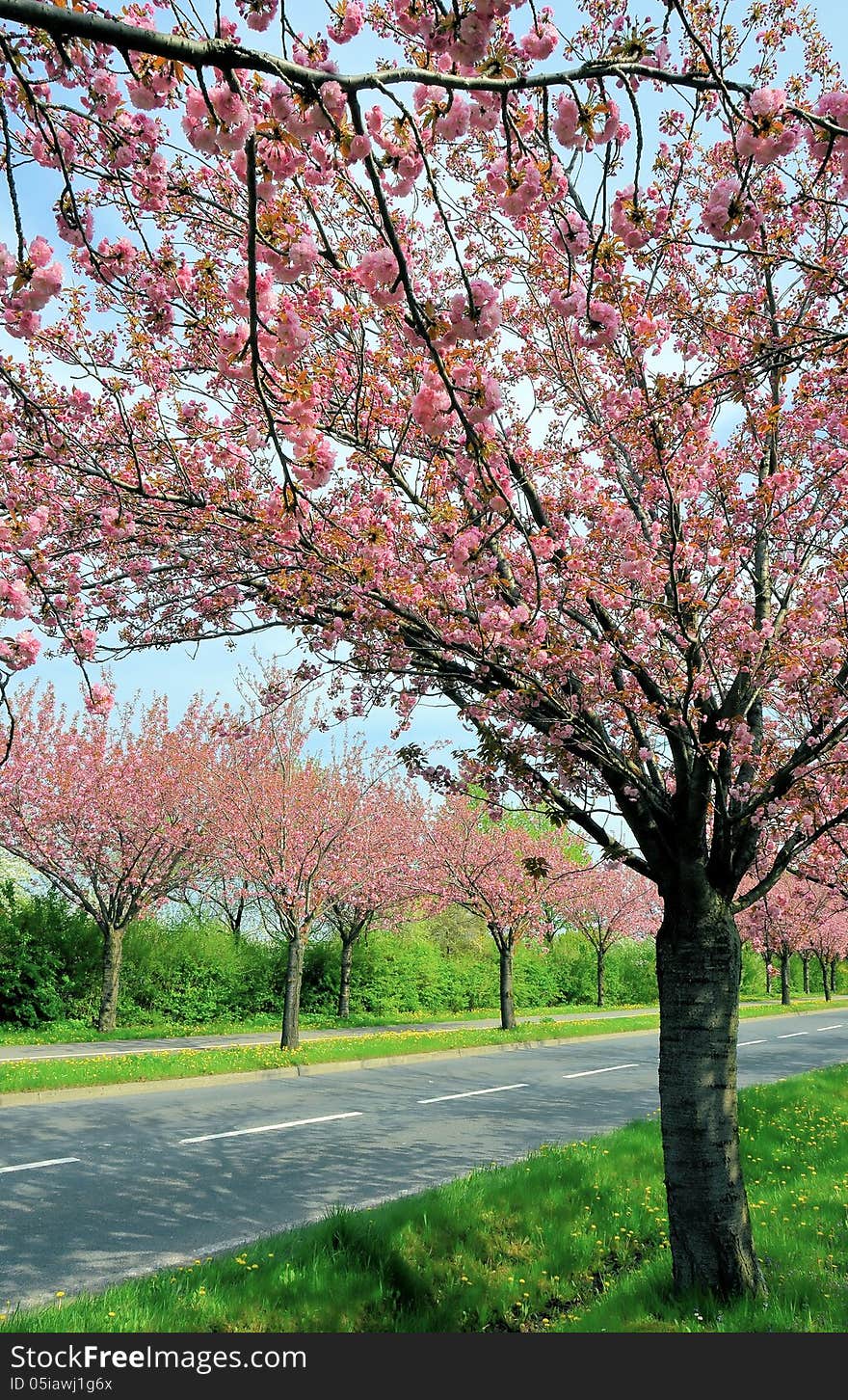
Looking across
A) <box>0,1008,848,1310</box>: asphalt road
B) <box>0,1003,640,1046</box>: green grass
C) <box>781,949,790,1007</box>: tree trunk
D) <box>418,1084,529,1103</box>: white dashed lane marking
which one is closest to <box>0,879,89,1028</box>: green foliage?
<box>0,1003,640,1046</box>: green grass

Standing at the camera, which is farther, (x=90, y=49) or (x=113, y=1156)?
(x=113, y=1156)

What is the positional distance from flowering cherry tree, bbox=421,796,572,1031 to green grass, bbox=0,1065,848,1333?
14.9m

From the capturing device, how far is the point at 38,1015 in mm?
21766

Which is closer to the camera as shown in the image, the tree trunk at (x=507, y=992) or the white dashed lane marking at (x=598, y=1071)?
the white dashed lane marking at (x=598, y=1071)

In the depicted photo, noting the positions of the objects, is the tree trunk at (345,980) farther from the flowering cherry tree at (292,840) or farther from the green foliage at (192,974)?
the flowering cherry tree at (292,840)

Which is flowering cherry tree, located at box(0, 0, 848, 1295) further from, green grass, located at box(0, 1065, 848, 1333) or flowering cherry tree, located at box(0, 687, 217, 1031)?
flowering cherry tree, located at box(0, 687, 217, 1031)

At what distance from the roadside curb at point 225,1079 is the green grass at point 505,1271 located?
7014mm

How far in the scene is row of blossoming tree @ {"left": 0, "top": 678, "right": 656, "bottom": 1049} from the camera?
54.5 ft

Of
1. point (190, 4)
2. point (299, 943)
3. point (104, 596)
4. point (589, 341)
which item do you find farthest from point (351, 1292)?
point (299, 943)

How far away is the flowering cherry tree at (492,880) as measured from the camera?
23391mm

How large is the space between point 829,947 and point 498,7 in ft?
164

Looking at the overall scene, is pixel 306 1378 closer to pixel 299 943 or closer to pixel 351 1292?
pixel 351 1292

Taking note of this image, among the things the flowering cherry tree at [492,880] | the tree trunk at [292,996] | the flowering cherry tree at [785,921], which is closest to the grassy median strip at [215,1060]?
the tree trunk at [292,996]

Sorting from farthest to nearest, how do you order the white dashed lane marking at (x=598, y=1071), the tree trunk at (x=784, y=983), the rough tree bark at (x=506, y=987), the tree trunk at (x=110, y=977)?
the tree trunk at (x=784, y=983)
the rough tree bark at (x=506, y=987)
the tree trunk at (x=110, y=977)
the white dashed lane marking at (x=598, y=1071)
